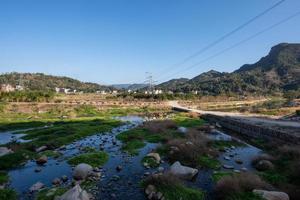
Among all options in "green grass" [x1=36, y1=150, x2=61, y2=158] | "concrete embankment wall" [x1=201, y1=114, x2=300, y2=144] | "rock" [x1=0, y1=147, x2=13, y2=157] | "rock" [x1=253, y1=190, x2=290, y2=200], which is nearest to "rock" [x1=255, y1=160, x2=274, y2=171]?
"rock" [x1=253, y1=190, x2=290, y2=200]

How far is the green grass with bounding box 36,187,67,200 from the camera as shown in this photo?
19.3 metres

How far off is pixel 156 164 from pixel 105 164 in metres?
5.13

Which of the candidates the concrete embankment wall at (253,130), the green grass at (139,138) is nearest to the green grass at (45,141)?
the green grass at (139,138)

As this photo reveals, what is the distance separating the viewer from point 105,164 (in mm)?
28625

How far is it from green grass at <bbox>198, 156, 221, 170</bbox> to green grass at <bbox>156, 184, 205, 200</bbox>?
6.63 metres

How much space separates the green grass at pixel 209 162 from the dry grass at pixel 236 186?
6.13m

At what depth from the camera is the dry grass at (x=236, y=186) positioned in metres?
19.0

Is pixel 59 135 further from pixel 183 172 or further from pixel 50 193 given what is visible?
pixel 183 172

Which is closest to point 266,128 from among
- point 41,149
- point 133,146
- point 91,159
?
point 133,146

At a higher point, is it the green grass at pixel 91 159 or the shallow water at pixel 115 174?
the green grass at pixel 91 159

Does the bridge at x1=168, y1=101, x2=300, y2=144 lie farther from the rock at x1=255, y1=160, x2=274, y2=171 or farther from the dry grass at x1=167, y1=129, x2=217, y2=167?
the dry grass at x1=167, y1=129, x2=217, y2=167

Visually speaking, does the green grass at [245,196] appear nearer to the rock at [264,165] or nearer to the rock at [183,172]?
the rock at [183,172]

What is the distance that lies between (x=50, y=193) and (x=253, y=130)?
36.3 m

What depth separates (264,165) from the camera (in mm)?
26016
